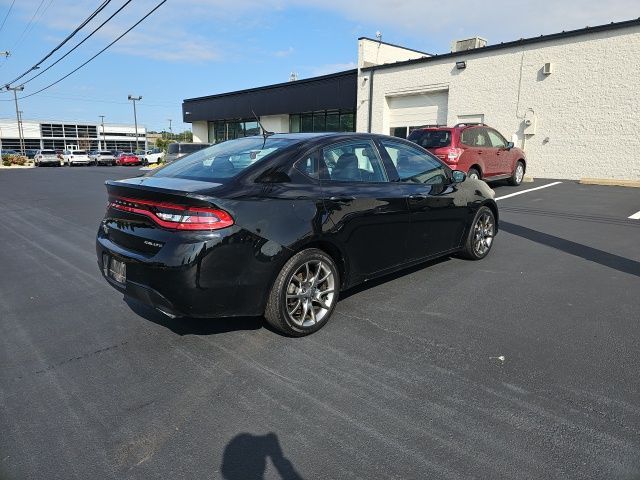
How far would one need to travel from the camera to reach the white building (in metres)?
97.4

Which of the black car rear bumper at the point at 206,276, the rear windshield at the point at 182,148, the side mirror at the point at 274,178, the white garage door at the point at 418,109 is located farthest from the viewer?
the rear windshield at the point at 182,148

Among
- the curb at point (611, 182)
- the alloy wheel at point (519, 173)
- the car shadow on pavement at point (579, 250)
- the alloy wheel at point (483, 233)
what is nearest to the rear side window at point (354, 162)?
the alloy wheel at point (483, 233)

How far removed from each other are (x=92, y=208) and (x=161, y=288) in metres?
8.79

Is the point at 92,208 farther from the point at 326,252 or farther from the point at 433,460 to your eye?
the point at 433,460

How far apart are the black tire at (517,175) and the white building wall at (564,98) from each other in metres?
3.46

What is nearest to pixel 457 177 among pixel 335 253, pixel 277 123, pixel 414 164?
pixel 414 164

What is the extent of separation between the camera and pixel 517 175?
1360cm

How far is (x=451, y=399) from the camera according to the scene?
9.35 ft

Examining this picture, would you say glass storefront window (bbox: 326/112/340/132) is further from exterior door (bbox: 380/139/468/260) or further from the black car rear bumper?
the black car rear bumper

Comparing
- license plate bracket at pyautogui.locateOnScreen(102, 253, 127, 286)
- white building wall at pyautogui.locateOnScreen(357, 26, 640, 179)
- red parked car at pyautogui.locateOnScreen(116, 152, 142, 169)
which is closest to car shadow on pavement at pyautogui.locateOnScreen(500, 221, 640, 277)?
license plate bracket at pyautogui.locateOnScreen(102, 253, 127, 286)

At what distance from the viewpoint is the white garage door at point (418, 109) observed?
1995cm

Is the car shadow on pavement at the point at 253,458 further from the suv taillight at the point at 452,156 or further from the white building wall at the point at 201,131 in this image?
the white building wall at the point at 201,131

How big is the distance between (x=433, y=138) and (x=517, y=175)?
3900 mm

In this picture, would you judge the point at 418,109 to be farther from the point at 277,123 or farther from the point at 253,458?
the point at 253,458
